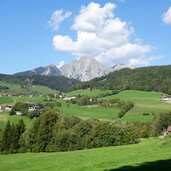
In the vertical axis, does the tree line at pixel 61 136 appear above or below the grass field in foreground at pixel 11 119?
below

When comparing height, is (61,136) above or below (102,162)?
below

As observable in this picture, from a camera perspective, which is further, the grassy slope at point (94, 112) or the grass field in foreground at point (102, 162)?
the grassy slope at point (94, 112)

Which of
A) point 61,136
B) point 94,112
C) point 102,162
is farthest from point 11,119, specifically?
point 102,162

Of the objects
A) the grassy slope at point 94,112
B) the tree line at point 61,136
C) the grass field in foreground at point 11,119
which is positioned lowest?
the tree line at point 61,136

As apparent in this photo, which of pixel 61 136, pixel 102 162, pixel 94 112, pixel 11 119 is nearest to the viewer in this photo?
pixel 102 162

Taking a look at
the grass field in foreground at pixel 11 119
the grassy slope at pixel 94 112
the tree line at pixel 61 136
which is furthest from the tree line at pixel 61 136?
the grassy slope at pixel 94 112

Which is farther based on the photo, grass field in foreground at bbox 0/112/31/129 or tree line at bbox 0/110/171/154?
grass field in foreground at bbox 0/112/31/129

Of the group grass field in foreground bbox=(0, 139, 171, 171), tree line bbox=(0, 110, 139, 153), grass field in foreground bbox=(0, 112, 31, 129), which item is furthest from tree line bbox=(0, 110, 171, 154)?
grass field in foreground bbox=(0, 112, 31, 129)

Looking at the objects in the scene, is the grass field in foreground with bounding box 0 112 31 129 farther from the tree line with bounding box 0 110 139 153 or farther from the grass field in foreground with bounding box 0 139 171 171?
the grass field in foreground with bounding box 0 139 171 171

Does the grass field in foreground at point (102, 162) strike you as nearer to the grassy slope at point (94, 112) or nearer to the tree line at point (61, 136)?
the tree line at point (61, 136)

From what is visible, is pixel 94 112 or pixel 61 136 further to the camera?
pixel 94 112

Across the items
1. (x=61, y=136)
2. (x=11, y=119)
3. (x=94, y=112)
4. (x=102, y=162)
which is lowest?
(x=61, y=136)

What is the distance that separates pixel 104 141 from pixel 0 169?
176 feet

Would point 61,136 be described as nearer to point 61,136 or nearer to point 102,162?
point 61,136
